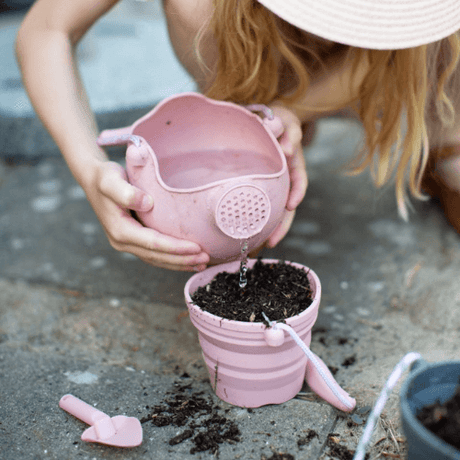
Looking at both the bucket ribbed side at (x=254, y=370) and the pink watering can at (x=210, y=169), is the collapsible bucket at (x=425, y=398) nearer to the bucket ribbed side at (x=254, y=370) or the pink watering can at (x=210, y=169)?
the bucket ribbed side at (x=254, y=370)

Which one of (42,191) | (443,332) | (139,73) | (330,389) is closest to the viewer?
(330,389)

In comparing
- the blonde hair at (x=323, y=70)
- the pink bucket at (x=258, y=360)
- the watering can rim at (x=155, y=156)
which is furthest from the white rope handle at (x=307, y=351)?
the blonde hair at (x=323, y=70)

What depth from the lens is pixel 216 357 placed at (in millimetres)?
1020

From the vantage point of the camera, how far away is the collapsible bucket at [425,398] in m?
0.62

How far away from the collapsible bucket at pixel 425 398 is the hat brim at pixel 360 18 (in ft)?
1.71

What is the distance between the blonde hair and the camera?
116cm

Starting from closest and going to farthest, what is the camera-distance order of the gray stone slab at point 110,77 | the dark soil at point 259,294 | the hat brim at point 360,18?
the hat brim at point 360,18
the dark soil at point 259,294
the gray stone slab at point 110,77

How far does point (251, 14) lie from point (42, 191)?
123 cm

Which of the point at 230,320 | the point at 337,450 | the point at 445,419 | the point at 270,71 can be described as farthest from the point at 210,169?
the point at 445,419

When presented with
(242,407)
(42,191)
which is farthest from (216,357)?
(42,191)

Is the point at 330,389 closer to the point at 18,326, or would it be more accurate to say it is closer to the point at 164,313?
the point at 164,313

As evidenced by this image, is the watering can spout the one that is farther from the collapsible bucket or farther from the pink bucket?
the collapsible bucket

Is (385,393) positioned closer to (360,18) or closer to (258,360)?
(258,360)

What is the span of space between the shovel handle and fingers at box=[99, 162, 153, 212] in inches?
14.8
